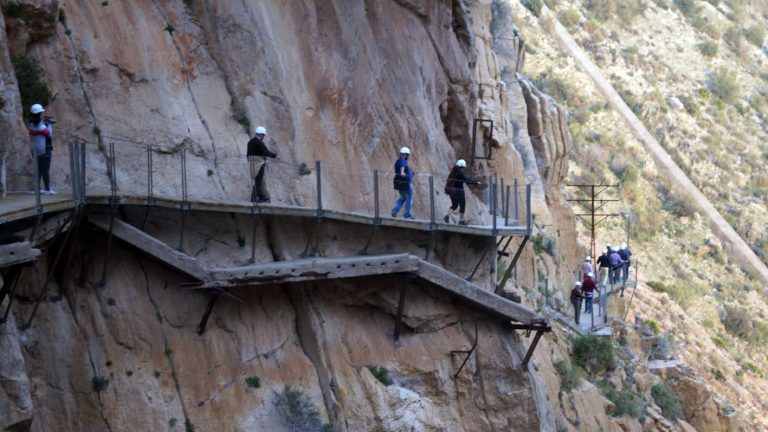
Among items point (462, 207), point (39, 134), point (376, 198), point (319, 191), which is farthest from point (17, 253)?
point (462, 207)

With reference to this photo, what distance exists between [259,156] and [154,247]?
2689mm

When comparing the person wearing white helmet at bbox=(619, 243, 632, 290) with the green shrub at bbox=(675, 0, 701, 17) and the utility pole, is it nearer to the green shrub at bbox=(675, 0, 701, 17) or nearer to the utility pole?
the utility pole

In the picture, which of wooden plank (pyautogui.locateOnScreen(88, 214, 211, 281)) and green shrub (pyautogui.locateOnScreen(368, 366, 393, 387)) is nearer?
wooden plank (pyautogui.locateOnScreen(88, 214, 211, 281))

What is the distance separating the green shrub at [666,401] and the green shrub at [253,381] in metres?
20.5

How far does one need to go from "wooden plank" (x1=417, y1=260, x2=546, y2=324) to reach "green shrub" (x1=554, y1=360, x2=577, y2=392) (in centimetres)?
606

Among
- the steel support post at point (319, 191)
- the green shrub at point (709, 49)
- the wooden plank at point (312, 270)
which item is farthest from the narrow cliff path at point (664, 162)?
the steel support post at point (319, 191)

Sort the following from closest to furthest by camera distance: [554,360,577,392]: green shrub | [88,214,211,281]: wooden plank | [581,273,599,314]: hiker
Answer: [88,214,211,281]: wooden plank < [554,360,577,392]: green shrub < [581,273,599,314]: hiker

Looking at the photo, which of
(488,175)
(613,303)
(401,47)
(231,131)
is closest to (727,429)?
(613,303)

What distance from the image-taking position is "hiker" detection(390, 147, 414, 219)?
21.1 m

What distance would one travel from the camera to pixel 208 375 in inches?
699

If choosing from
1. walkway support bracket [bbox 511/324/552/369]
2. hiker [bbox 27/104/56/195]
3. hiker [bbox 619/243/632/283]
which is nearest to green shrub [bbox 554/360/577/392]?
walkway support bracket [bbox 511/324/552/369]

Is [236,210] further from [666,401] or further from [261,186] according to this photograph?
[666,401]

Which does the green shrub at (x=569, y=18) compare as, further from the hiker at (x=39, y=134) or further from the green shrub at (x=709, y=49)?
the hiker at (x=39, y=134)

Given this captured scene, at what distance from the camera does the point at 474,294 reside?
21.2 metres
